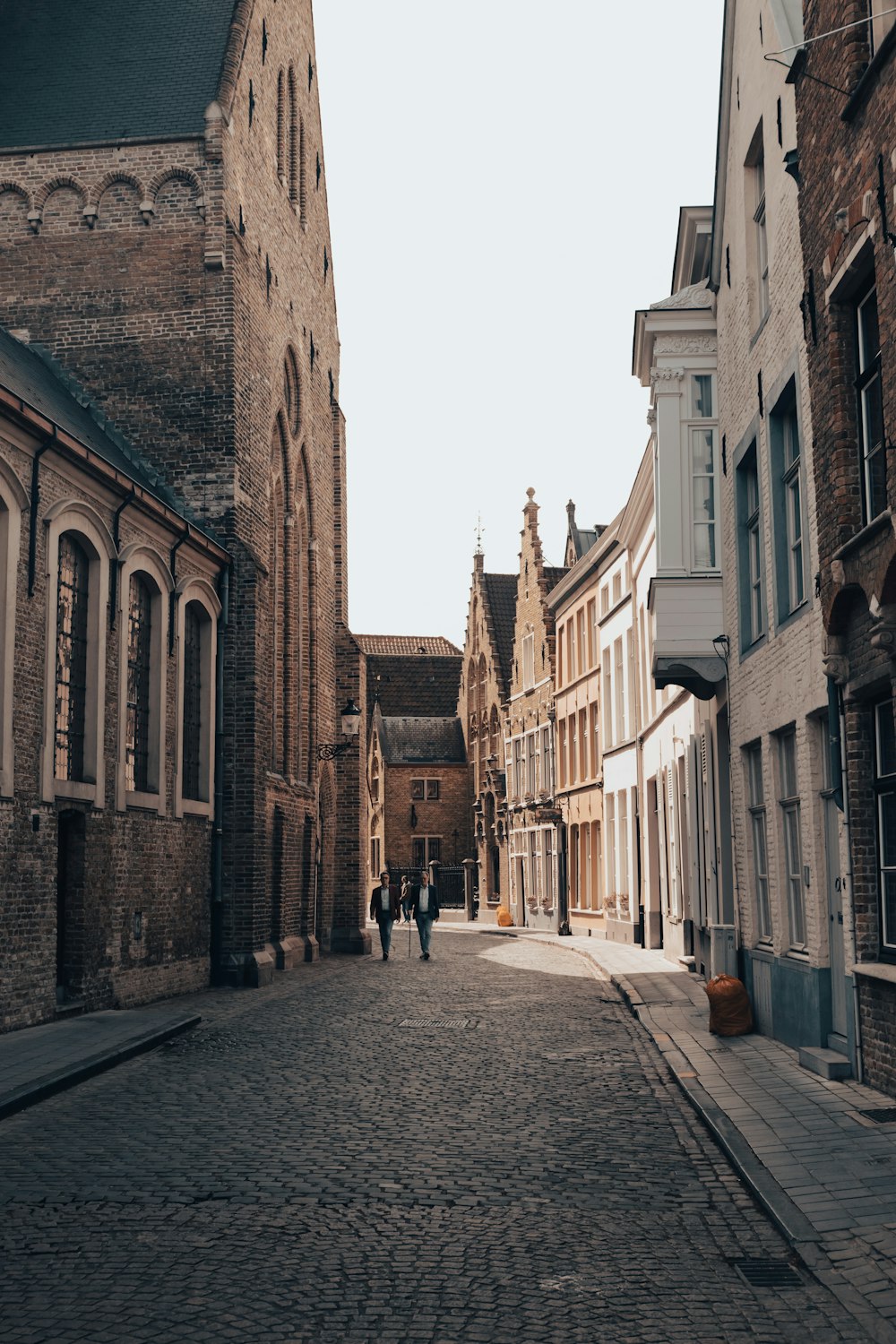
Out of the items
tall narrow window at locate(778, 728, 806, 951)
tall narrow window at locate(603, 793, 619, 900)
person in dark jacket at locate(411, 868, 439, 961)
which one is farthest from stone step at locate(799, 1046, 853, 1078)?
tall narrow window at locate(603, 793, 619, 900)

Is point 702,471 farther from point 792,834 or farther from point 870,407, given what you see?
point 870,407

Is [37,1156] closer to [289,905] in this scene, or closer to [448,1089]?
[448,1089]

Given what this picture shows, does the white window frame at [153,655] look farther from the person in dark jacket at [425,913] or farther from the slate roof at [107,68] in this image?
the person in dark jacket at [425,913]

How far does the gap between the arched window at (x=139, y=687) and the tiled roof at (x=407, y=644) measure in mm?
53266

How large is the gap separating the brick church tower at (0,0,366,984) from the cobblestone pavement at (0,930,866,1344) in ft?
33.1

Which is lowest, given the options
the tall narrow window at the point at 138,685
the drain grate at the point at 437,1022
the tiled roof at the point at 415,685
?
the drain grate at the point at 437,1022

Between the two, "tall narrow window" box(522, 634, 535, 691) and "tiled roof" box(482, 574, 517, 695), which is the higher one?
"tiled roof" box(482, 574, 517, 695)

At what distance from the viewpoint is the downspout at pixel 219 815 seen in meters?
21.7

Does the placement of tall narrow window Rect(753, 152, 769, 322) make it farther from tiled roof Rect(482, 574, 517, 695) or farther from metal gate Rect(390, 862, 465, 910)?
metal gate Rect(390, 862, 465, 910)

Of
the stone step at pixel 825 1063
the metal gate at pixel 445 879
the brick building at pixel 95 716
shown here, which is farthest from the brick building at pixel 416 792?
the stone step at pixel 825 1063

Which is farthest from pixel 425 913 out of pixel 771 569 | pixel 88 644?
pixel 771 569

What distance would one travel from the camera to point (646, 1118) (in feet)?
31.3

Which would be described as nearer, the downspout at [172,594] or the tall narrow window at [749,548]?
the tall narrow window at [749,548]

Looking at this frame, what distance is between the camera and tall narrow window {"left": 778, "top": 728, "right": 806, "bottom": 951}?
12508 mm
